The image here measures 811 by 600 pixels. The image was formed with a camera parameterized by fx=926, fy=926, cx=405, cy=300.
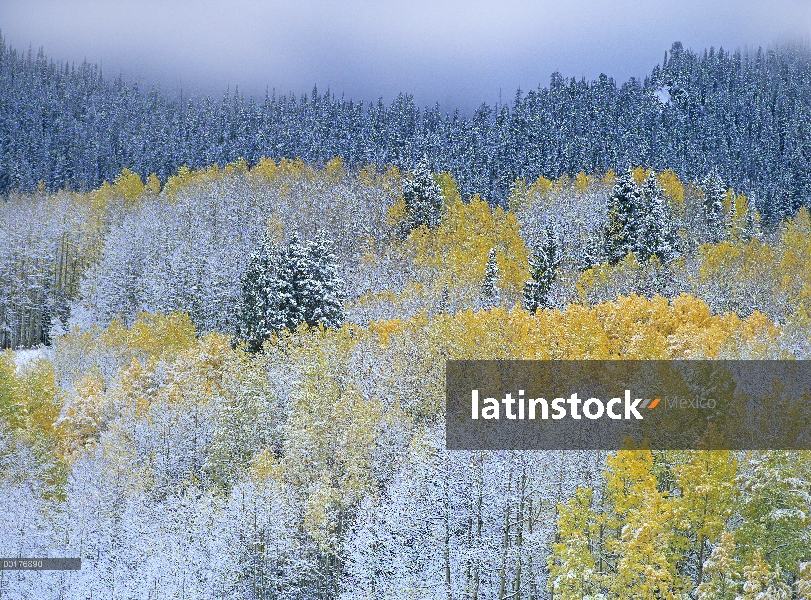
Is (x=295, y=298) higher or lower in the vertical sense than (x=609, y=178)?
lower

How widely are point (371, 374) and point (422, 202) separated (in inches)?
2222

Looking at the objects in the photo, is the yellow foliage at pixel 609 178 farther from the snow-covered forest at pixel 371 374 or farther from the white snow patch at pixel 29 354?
the white snow patch at pixel 29 354

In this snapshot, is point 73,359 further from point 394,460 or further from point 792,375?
point 792,375

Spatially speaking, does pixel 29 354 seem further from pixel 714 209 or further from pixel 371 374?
pixel 714 209

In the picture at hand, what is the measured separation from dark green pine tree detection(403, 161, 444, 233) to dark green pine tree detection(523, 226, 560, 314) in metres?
25.9

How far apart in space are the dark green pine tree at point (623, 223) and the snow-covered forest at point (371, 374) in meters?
0.24

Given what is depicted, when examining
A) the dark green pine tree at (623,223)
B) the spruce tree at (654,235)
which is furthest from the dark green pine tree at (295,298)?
the spruce tree at (654,235)

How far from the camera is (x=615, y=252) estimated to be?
8875cm

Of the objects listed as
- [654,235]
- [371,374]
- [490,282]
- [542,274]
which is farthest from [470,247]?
[371,374]

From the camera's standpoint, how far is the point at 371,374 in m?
59.5

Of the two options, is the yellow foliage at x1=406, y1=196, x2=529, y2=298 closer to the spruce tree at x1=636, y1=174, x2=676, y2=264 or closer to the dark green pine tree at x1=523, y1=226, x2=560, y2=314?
the dark green pine tree at x1=523, y1=226, x2=560, y2=314

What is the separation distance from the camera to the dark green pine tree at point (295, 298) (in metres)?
74.7

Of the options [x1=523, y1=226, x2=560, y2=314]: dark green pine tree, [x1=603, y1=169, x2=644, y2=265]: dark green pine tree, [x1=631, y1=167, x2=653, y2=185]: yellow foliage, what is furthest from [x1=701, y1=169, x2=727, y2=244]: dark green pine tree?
[x1=523, y1=226, x2=560, y2=314]: dark green pine tree

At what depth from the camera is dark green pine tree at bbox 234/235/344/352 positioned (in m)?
74.7
